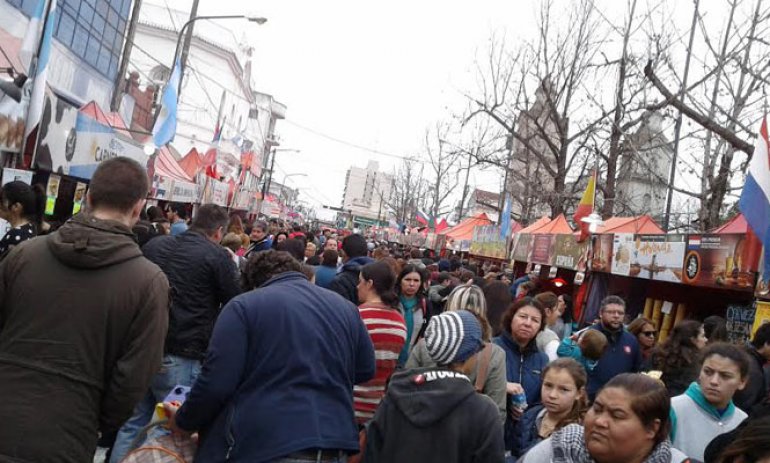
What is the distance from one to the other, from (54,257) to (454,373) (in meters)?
1.72

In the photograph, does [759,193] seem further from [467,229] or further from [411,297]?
[467,229]

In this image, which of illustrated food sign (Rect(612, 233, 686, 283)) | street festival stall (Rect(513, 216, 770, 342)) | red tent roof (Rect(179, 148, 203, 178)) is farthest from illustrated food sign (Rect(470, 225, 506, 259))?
red tent roof (Rect(179, 148, 203, 178))

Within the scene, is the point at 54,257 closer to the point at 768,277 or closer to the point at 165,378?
the point at 165,378

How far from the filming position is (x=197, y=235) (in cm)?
514

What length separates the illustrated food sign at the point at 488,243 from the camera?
67.0ft

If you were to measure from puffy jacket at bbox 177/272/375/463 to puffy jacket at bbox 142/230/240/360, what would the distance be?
1.82m

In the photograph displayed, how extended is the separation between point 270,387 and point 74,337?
82 cm

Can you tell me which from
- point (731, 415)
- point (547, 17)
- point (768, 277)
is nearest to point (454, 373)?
point (731, 415)

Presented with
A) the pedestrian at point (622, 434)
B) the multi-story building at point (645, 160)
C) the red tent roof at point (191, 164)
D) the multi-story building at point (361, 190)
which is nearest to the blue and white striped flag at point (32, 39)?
the pedestrian at point (622, 434)

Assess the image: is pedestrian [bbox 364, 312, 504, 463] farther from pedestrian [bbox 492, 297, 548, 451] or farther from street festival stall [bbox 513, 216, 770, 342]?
street festival stall [bbox 513, 216, 770, 342]

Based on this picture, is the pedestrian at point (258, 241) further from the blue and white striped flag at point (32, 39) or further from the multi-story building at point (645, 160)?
the multi-story building at point (645, 160)

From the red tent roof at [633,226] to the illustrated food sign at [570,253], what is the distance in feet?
1.89

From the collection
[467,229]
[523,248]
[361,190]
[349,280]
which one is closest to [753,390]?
[349,280]

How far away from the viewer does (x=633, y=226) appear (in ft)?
42.2
